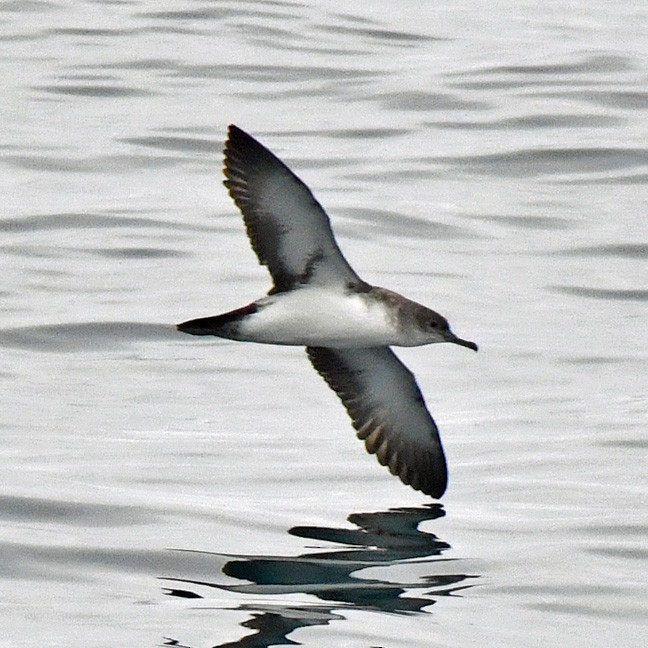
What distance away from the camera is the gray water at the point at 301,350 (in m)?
8.07

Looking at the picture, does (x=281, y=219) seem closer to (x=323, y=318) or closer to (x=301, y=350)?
(x=323, y=318)

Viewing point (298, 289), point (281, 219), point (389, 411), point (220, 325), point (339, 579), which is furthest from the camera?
Answer: point (389, 411)

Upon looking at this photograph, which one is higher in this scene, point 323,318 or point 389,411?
point 323,318

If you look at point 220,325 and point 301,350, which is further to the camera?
point 301,350

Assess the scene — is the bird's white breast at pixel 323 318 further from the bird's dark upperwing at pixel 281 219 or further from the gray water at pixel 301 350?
the gray water at pixel 301 350

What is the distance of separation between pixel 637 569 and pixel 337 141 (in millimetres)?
8482

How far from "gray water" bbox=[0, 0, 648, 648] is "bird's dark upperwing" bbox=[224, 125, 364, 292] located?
109 cm

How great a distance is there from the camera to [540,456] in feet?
33.9

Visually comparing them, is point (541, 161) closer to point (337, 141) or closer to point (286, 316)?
point (337, 141)

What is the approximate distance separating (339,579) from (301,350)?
14.2 feet

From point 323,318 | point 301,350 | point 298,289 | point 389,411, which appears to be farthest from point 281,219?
point 301,350

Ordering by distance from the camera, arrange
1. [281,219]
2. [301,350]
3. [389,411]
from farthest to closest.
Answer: [301,350] < [389,411] < [281,219]

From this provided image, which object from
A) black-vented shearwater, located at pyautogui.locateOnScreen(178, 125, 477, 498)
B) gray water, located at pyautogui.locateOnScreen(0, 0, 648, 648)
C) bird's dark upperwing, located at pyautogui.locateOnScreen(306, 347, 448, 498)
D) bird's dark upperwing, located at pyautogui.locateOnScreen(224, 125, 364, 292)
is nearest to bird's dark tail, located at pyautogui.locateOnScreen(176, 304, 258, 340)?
black-vented shearwater, located at pyautogui.locateOnScreen(178, 125, 477, 498)

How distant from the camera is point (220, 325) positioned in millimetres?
8445
